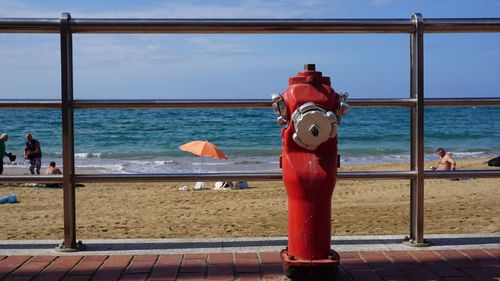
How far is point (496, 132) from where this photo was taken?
3584cm

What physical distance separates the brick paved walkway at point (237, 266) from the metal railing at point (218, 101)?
301mm

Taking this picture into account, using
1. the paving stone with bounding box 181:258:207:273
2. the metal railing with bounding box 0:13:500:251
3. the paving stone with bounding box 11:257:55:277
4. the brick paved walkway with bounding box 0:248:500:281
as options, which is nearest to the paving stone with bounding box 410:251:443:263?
the brick paved walkway with bounding box 0:248:500:281

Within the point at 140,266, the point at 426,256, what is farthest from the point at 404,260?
the point at 140,266

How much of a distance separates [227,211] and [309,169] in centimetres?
658

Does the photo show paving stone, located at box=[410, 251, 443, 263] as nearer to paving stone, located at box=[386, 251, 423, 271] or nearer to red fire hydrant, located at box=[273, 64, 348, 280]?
paving stone, located at box=[386, 251, 423, 271]

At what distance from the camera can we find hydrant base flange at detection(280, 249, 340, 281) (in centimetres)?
297

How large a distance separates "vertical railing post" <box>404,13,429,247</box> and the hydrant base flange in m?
0.97

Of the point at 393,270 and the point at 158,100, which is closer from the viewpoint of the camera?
the point at 393,270

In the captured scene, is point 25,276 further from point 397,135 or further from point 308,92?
point 397,135

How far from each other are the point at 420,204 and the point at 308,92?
1204 mm

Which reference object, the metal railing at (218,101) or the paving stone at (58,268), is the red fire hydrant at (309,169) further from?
the paving stone at (58,268)

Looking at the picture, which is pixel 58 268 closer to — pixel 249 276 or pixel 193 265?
pixel 193 265

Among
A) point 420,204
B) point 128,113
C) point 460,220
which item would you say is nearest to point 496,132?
point 128,113

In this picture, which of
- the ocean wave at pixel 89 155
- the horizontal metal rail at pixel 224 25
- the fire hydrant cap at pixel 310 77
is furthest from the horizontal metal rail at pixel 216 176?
the ocean wave at pixel 89 155
